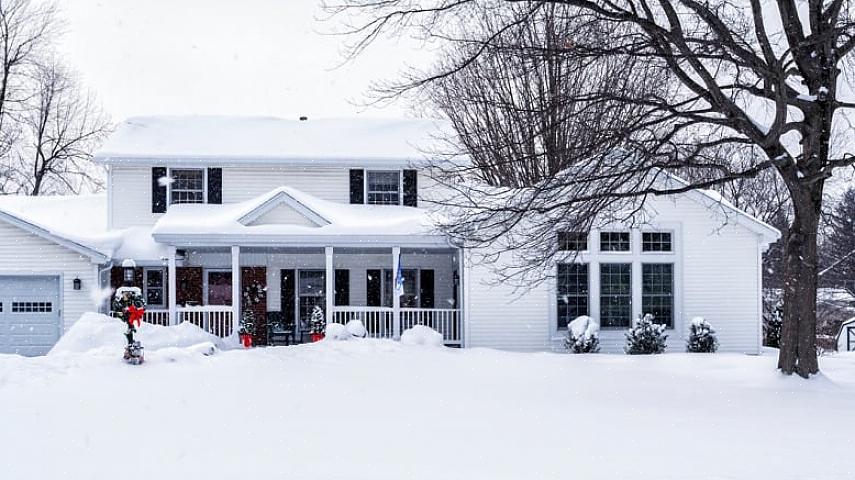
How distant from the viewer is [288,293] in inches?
880

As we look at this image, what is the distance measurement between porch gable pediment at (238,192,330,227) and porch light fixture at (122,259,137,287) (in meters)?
3.20

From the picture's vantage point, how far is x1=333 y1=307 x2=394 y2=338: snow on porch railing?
19016mm

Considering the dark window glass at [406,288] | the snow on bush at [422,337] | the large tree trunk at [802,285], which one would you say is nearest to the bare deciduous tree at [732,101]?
the large tree trunk at [802,285]

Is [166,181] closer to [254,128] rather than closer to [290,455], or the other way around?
[254,128]

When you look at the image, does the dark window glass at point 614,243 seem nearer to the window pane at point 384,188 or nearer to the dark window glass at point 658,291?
the dark window glass at point 658,291

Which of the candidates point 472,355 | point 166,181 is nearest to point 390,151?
point 166,181

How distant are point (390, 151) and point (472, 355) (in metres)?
8.75

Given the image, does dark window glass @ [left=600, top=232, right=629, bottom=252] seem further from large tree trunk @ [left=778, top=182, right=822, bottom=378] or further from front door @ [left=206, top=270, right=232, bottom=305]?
front door @ [left=206, top=270, right=232, bottom=305]

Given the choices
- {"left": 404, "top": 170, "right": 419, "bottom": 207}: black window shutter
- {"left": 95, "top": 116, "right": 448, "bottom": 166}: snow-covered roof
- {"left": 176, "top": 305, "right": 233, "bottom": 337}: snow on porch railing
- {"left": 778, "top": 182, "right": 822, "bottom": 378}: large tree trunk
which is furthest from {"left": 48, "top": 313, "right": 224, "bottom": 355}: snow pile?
{"left": 778, "top": 182, "right": 822, "bottom": 378}: large tree trunk

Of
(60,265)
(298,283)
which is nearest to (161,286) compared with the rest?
(60,265)

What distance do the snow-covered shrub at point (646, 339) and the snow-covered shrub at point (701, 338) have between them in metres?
0.71

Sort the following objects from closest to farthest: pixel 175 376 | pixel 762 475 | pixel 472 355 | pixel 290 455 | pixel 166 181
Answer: pixel 762 475 < pixel 290 455 < pixel 175 376 < pixel 472 355 < pixel 166 181

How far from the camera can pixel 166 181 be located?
21.4 metres

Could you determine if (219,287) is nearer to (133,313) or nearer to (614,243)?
(133,313)
